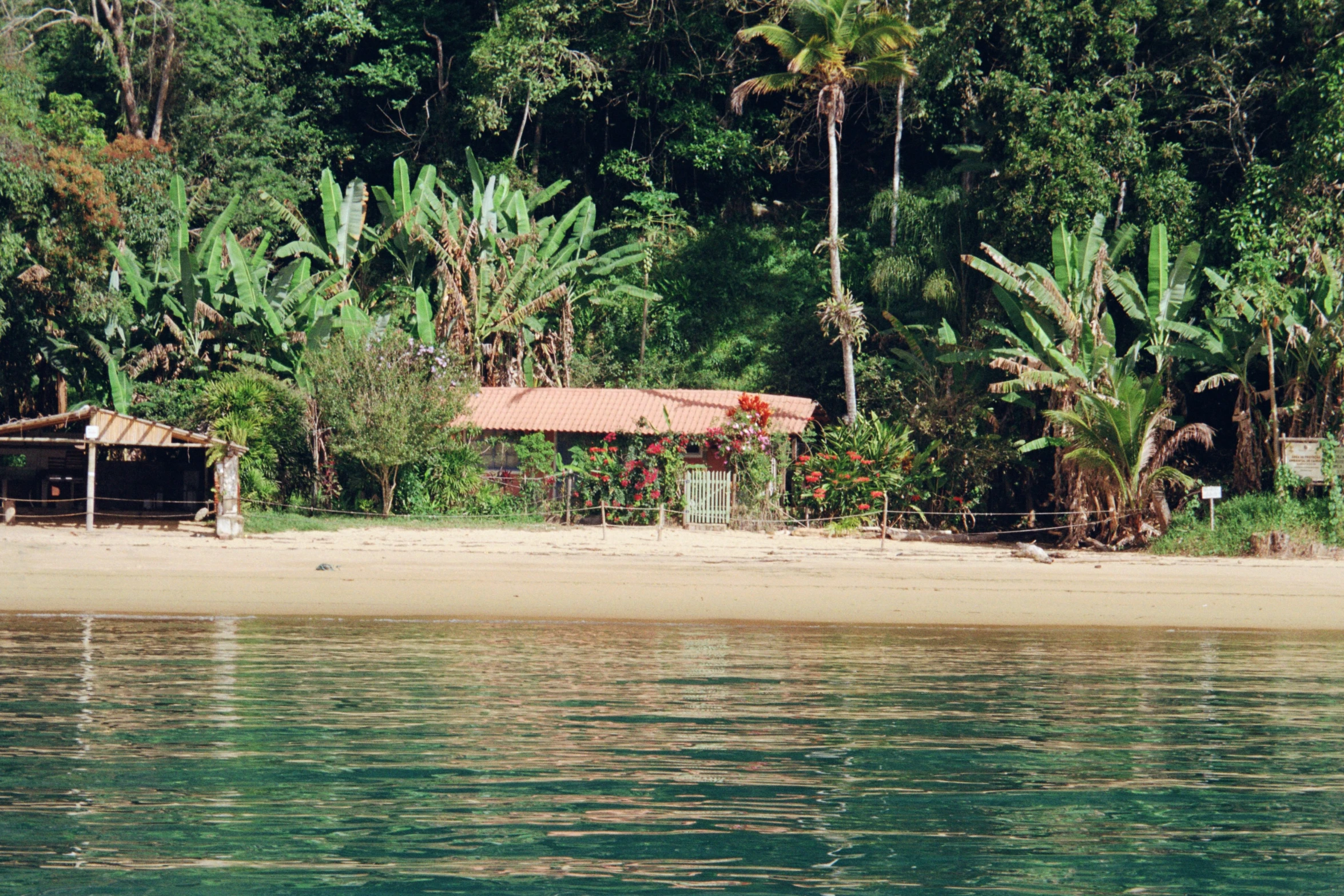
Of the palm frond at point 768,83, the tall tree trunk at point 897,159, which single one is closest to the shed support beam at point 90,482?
the palm frond at point 768,83

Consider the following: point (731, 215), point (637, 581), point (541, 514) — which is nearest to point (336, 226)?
point (541, 514)

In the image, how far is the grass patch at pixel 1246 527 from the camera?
2103cm

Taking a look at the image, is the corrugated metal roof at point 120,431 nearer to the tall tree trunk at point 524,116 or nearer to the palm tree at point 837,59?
the palm tree at point 837,59

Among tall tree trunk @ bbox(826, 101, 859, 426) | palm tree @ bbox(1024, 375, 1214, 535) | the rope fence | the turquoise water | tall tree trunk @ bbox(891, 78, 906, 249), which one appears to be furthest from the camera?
tall tree trunk @ bbox(891, 78, 906, 249)

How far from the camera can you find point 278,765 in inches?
344

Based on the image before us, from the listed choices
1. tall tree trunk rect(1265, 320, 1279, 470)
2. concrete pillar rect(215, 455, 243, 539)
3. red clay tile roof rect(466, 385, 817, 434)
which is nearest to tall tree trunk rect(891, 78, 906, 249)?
red clay tile roof rect(466, 385, 817, 434)

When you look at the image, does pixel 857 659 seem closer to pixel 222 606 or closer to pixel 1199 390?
pixel 222 606

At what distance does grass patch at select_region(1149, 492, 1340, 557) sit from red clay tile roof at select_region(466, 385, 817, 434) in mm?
8104

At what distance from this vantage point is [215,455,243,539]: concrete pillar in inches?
861

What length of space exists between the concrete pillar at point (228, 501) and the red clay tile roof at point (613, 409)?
5.81m

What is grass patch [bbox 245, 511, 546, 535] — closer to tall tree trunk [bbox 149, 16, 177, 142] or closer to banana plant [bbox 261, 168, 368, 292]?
banana plant [bbox 261, 168, 368, 292]

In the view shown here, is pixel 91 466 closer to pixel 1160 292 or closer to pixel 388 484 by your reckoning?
pixel 388 484

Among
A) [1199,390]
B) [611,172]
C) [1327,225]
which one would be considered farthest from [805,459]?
[611,172]

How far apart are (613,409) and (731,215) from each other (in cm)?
1350
